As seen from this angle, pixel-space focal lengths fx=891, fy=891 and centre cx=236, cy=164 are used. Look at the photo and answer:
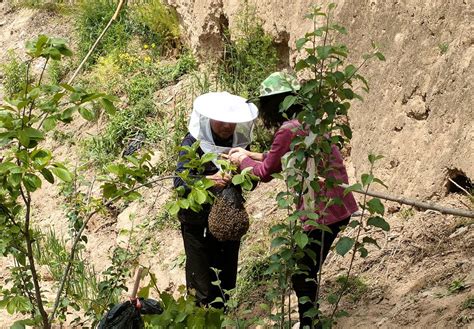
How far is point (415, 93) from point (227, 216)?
179 cm

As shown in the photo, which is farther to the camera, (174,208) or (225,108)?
(225,108)

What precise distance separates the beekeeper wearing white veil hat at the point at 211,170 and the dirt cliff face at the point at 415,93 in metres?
1.27

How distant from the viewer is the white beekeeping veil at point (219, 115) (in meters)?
5.18

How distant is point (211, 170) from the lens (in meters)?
5.31

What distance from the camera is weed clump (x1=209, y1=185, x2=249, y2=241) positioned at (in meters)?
5.03

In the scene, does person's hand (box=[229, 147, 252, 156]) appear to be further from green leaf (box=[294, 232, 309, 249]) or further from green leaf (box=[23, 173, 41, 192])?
green leaf (box=[23, 173, 41, 192])

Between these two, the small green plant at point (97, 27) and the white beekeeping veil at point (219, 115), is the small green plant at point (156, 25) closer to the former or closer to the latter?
the small green plant at point (97, 27)

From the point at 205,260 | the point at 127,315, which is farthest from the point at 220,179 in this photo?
the point at 127,315

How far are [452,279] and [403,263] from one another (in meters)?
0.54

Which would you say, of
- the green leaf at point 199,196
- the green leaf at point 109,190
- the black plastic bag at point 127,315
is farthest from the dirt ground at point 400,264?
the green leaf at point 109,190

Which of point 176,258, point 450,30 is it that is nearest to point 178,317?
point 450,30

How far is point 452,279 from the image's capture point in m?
5.09

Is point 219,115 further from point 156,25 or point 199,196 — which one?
point 156,25

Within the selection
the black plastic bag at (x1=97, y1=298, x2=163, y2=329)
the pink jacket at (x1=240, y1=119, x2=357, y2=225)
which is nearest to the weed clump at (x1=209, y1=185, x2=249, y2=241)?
the pink jacket at (x1=240, y1=119, x2=357, y2=225)
